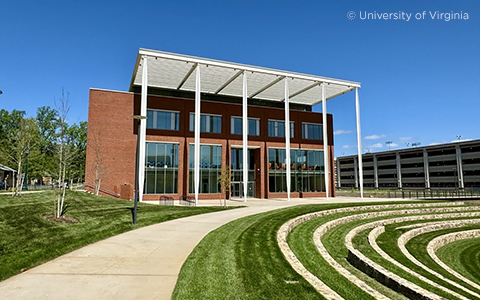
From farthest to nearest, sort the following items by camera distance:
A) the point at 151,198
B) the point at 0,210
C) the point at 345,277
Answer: the point at 151,198 < the point at 0,210 < the point at 345,277

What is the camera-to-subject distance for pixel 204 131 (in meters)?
38.2

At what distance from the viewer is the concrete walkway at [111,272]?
6219 millimetres

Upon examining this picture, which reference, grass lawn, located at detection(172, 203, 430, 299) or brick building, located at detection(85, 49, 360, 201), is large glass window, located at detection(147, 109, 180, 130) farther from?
grass lawn, located at detection(172, 203, 430, 299)

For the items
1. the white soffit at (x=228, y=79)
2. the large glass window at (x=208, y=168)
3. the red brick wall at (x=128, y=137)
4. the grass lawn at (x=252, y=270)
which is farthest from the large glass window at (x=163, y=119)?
the grass lawn at (x=252, y=270)

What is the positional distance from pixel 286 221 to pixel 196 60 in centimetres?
2107

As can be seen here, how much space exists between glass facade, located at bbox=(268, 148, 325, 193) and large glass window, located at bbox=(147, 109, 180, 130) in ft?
43.2

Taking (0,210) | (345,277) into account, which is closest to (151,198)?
(0,210)

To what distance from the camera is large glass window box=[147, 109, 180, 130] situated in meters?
35.9

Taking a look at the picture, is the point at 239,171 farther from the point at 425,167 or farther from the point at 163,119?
the point at 425,167

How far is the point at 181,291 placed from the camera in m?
6.25

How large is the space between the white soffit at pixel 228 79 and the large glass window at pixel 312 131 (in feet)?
Result: 13.6

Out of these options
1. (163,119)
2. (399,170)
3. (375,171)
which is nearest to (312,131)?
(163,119)

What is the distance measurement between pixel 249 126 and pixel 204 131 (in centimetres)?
633

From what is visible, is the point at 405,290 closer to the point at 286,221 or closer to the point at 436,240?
the point at 286,221
